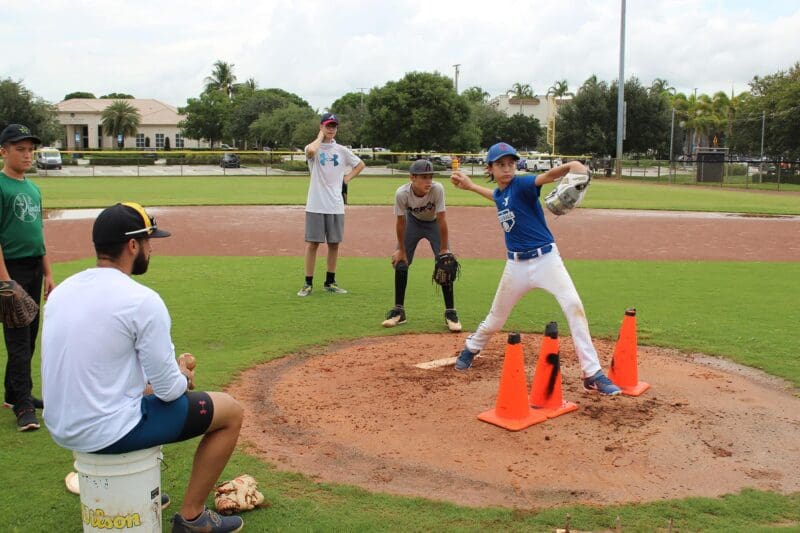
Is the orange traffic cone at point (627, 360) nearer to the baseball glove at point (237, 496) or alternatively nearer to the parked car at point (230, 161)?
the baseball glove at point (237, 496)

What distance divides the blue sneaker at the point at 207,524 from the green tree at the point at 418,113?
54242 mm

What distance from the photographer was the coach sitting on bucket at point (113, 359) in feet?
10.6

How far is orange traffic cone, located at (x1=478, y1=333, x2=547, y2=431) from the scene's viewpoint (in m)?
5.43

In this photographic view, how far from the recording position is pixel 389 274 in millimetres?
12250

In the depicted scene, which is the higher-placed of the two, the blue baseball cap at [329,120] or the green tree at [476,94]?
the green tree at [476,94]

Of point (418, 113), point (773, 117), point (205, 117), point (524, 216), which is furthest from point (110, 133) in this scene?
point (524, 216)

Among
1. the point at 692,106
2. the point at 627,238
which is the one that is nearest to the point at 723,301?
the point at 627,238

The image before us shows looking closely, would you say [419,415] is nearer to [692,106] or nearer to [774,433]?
[774,433]

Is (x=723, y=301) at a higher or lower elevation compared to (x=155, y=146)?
lower

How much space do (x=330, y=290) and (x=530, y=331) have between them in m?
3.35

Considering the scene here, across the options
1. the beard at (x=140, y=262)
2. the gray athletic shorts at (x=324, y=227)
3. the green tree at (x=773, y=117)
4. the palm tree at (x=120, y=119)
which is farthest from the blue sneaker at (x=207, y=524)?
the palm tree at (x=120, y=119)

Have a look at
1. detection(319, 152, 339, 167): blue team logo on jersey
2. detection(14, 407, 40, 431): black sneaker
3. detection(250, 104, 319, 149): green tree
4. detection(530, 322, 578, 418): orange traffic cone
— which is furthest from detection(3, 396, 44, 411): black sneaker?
detection(250, 104, 319, 149): green tree

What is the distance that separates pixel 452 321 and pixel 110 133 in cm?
9029

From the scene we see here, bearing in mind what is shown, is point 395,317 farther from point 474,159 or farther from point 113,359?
point 474,159
